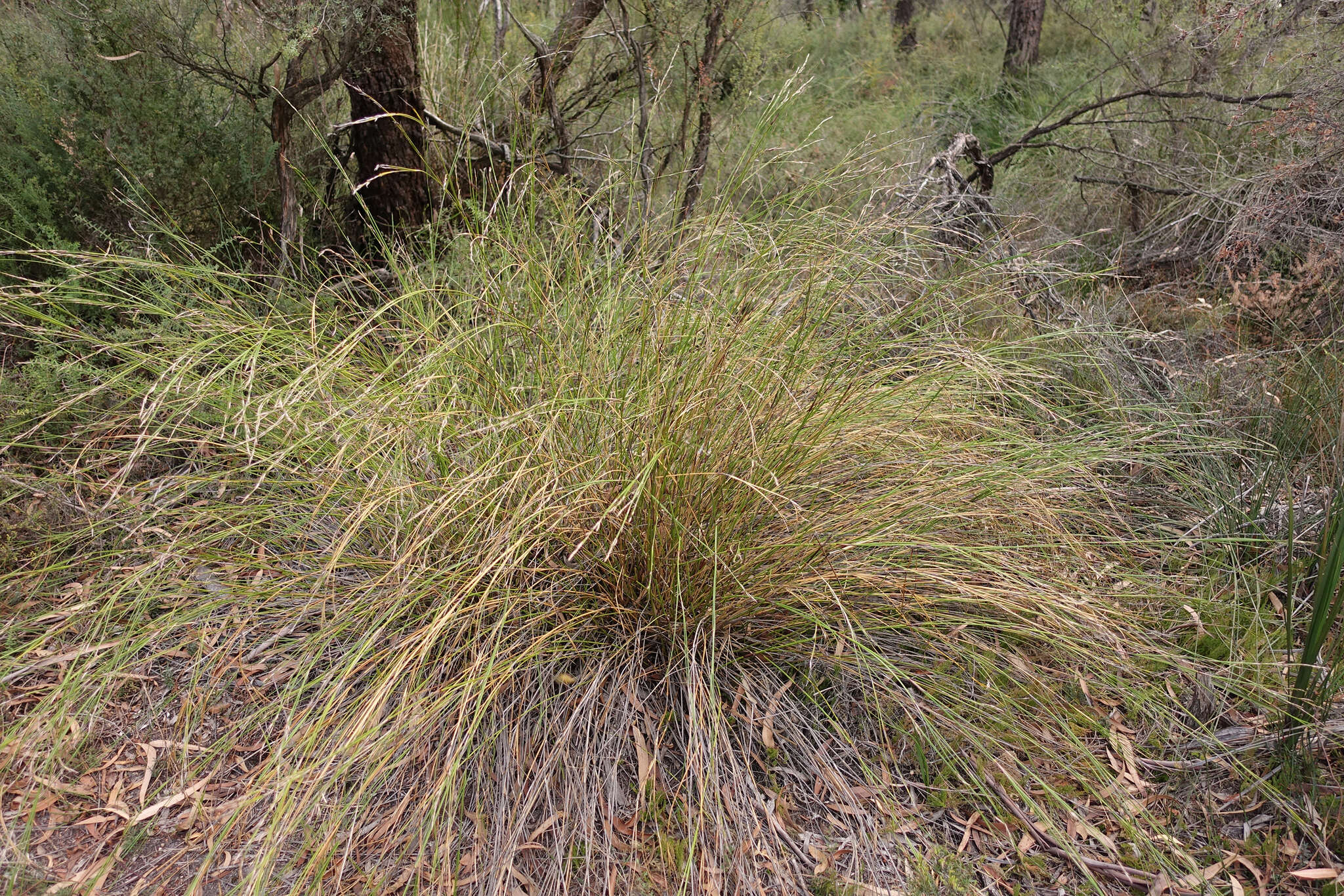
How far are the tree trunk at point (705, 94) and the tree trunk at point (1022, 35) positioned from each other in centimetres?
475

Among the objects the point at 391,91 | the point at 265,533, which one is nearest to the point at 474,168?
the point at 391,91

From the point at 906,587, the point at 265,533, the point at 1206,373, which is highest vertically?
the point at 1206,373

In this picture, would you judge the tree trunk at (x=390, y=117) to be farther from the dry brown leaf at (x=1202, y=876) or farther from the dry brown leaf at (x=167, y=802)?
the dry brown leaf at (x=1202, y=876)

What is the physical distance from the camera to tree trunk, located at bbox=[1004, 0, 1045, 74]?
757 cm

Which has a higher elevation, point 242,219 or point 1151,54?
point 1151,54

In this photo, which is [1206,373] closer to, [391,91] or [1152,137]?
[1152,137]

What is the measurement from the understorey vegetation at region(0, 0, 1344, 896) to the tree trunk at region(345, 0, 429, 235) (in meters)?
0.04

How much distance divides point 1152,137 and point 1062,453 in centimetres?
381

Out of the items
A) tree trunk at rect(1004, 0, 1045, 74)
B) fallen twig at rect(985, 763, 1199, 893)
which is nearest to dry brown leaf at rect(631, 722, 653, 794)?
fallen twig at rect(985, 763, 1199, 893)

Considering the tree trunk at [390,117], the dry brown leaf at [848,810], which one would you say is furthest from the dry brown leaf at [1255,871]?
the tree trunk at [390,117]

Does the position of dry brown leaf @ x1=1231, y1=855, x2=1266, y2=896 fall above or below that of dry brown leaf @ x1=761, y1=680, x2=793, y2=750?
below

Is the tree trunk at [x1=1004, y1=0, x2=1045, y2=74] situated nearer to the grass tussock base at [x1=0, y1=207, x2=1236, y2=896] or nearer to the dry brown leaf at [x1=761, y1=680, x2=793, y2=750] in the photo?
the grass tussock base at [x1=0, y1=207, x2=1236, y2=896]

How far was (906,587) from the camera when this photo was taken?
2.19 meters

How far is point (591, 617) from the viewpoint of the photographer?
2152 millimetres
